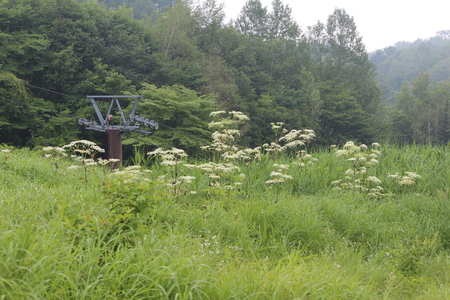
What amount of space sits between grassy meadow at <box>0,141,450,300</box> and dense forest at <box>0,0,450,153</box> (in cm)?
1063

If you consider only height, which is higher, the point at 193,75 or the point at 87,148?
the point at 193,75

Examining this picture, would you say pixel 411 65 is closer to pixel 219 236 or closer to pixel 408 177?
pixel 408 177

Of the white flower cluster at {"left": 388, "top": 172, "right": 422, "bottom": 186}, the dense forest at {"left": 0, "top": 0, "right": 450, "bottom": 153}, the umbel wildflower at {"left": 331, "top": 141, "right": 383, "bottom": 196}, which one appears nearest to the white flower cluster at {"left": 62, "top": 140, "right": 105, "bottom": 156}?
the umbel wildflower at {"left": 331, "top": 141, "right": 383, "bottom": 196}

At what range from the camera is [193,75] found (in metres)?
29.7

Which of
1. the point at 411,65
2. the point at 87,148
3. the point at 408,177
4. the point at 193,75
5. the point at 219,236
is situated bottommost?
the point at 219,236

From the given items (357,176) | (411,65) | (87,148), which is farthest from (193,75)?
(411,65)

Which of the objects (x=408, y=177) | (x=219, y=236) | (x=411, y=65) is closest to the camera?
(x=219, y=236)

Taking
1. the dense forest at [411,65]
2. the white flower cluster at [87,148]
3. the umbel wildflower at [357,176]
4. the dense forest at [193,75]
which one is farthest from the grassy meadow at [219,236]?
the dense forest at [411,65]

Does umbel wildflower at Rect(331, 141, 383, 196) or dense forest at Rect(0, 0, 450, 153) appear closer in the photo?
umbel wildflower at Rect(331, 141, 383, 196)

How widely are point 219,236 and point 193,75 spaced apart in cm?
2707

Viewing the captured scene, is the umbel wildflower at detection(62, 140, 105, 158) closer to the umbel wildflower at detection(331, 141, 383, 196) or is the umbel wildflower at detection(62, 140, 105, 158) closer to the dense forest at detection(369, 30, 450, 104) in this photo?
the umbel wildflower at detection(331, 141, 383, 196)

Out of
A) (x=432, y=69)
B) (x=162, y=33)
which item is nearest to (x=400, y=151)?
(x=162, y=33)

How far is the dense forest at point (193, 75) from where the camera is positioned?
22.6m

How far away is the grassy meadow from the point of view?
213 centimetres
